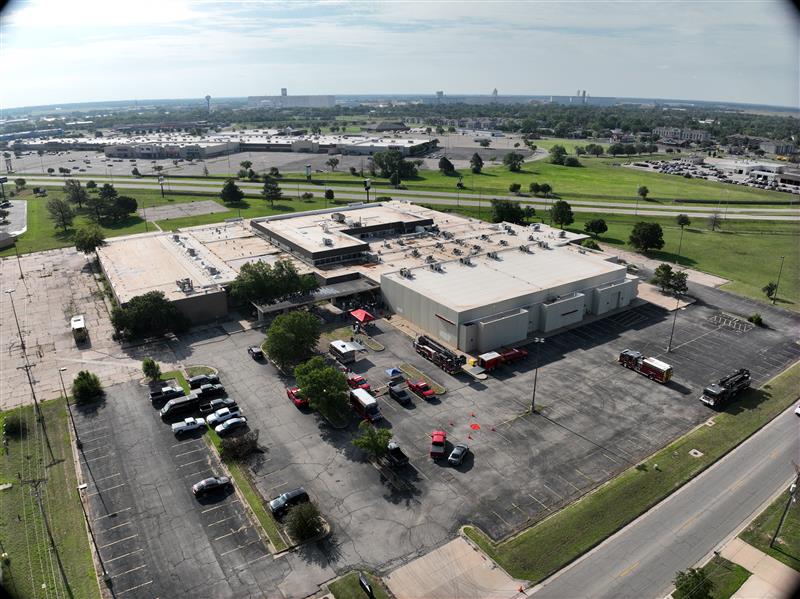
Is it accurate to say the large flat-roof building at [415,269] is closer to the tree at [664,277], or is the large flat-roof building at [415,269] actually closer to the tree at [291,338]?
the tree at [664,277]

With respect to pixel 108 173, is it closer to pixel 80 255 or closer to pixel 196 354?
pixel 80 255

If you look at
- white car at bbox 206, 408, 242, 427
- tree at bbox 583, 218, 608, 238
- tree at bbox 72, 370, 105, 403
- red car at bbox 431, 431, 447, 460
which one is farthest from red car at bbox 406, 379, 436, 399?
tree at bbox 583, 218, 608, 238

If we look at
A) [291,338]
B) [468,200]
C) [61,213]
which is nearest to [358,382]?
[291,338]

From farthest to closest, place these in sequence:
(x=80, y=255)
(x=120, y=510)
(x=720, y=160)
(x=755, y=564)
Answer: (x=720, y=160)
(x=80, y=255)
(x=120, y=510)
(x=755, y=564)

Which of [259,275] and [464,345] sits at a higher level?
[259,275]

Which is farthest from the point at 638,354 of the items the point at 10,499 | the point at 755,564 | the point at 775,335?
the point at 10,499

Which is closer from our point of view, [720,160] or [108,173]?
[108,173]

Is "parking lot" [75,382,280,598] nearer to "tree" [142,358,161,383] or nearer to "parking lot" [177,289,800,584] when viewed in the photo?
"parking lot" [177,289,800,584]
